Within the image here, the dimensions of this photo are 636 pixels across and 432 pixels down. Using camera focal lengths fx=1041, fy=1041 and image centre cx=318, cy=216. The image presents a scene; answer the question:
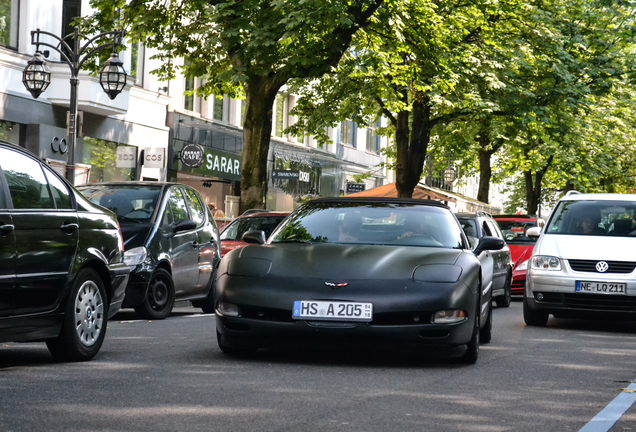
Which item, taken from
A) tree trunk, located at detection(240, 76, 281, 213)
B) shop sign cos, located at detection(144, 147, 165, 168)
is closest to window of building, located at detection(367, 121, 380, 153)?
shop sign cos, located at detection(144, 147, 165, 168)

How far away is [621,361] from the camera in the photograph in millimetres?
9297

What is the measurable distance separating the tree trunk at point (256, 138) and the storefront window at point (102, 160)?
929 centimetres

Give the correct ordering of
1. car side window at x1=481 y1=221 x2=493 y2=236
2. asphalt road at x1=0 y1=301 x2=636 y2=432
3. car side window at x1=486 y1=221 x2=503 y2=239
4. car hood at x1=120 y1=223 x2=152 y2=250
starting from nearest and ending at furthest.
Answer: asphalt road at x1=0 y1=301 x2=636 y2=432 → car hood at x1=120 y1=223 x2=152 y2=250 → car side window at x1=481 y1=221 x2=493 y2=236 → car side window at x1=486 y1=221 x2=503 y2=239

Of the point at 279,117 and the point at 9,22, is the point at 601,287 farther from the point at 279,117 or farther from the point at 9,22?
the point at 279,117

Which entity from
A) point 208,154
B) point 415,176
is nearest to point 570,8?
point 415,176

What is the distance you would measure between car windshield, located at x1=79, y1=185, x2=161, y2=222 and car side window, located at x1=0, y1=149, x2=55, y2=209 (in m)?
4.82

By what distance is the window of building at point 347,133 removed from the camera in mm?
55250

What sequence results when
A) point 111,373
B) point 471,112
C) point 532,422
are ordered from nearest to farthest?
1. point 532,422
2. point 111,373
3. point 471,112

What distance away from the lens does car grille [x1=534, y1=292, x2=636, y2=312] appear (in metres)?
12.4

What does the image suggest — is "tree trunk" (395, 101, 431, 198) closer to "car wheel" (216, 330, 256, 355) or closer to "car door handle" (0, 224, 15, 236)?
"car wheel" (216, 330, 256, 355)

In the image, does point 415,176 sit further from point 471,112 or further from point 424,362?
point 424,362

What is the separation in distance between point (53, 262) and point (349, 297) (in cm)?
216

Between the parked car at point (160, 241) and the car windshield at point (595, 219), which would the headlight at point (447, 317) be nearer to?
the parked car at point (160, 241)

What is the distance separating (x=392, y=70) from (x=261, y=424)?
64.3 feet
